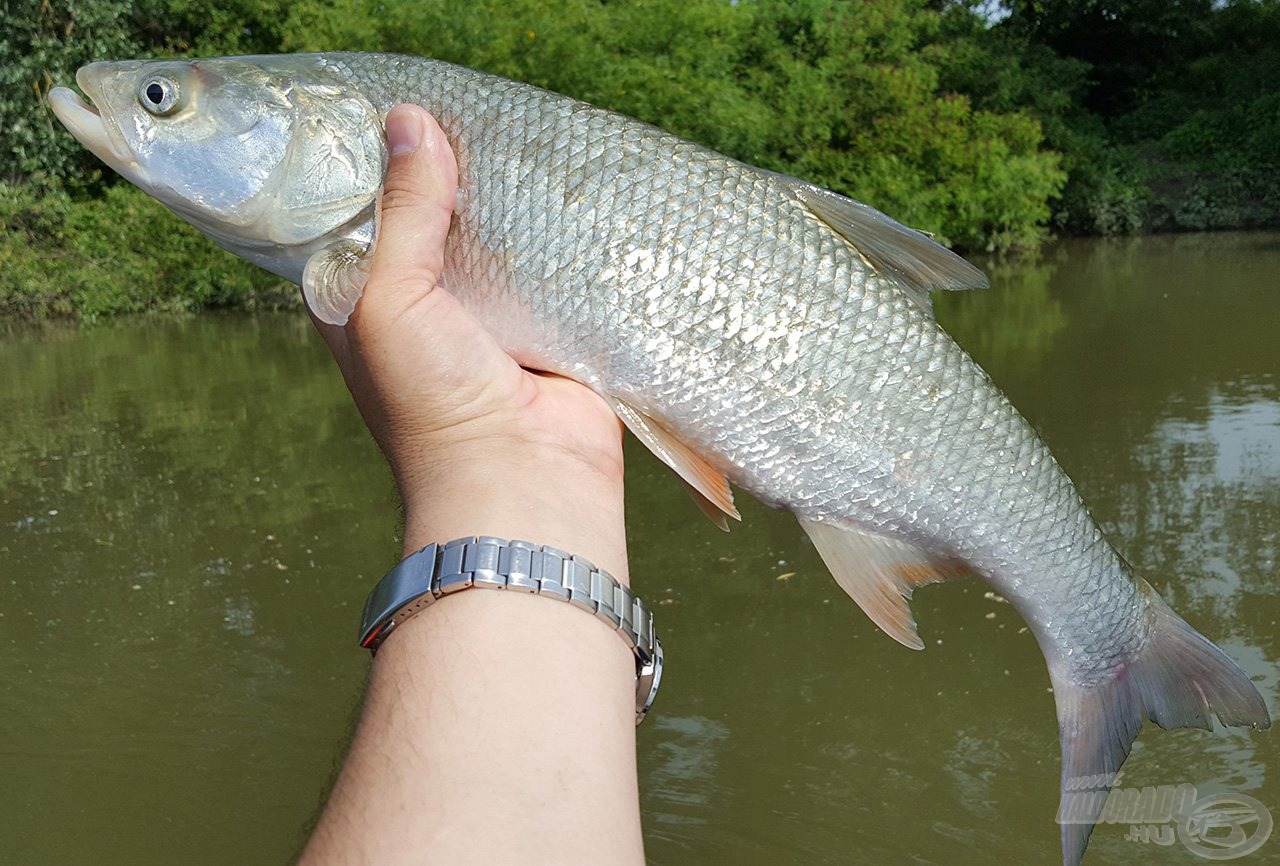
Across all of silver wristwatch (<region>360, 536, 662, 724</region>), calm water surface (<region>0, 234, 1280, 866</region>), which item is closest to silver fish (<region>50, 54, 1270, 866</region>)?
silver wristwatch (<region>360, 536, 662, 724</region>)

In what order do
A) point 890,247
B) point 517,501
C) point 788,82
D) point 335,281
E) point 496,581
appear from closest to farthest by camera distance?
1. point 496,581
2. point 517,501
3. point 335,281
4. point 890,247
5. point 788,82

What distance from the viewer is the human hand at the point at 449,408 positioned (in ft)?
5.29

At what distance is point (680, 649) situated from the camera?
4480 mm


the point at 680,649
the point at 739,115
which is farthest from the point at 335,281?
the point at 739,115

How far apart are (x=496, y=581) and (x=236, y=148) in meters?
1.33

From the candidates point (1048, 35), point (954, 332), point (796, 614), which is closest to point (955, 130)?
point (954, 332)

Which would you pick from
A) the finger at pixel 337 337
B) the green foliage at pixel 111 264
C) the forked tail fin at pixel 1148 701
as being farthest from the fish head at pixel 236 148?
the green foliage at pixel 111 264

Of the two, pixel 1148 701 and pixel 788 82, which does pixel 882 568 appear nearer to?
pixel 1148 701

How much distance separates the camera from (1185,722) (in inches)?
85.0

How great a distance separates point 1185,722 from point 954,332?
33.8 ft

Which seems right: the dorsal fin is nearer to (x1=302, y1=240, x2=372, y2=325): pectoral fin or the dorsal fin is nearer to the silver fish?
the silver fish

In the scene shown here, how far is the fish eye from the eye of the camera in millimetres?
2262

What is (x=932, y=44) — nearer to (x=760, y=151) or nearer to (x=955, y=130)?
(x=955, y=130)

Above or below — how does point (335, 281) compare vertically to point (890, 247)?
below
